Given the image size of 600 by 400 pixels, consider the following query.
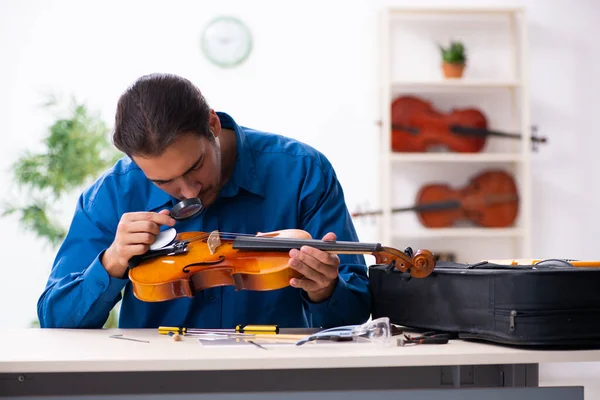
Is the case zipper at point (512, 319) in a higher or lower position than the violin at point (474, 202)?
lower

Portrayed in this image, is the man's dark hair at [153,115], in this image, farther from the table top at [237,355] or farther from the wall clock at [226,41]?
the wall clock at [226,41]

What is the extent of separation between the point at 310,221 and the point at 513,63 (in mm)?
2944

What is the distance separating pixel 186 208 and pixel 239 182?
21 cm

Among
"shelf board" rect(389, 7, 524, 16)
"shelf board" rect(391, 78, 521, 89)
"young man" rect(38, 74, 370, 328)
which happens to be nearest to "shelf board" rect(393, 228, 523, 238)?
"shelf board" rect(391, 78, 521, 89)

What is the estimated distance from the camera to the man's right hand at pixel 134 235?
1.68m

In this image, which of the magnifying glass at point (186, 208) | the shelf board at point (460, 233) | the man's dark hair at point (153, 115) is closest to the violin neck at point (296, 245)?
the magnifying glass at point (186, 208)

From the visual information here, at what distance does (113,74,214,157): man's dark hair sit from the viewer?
1.68 metres

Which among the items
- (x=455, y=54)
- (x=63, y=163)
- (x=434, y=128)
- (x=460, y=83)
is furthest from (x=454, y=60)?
(x=63, y=163)

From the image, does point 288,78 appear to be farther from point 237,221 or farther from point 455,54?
point 237,221

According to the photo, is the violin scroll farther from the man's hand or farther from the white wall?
the white wall

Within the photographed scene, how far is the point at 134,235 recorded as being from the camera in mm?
1674

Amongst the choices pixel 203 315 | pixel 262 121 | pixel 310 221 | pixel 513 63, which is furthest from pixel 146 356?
pixel 513 63

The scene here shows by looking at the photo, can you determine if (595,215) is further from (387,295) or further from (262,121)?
(387,295)

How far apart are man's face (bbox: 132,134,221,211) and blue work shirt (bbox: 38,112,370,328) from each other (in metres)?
0.13
